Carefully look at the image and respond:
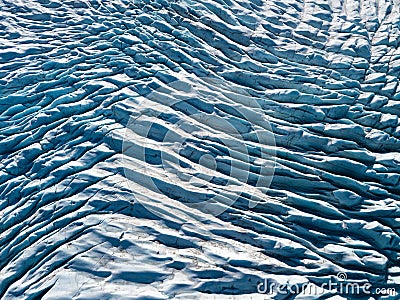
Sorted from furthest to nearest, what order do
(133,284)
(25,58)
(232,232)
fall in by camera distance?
(25,58) < (232,232) < (133,284)

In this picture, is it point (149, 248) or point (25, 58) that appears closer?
point (149, 248)

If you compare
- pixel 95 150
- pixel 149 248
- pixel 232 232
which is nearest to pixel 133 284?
pixel 149 248

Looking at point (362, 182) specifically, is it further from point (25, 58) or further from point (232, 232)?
point (25, 58)

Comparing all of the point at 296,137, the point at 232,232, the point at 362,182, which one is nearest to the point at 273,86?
the point at 296,137

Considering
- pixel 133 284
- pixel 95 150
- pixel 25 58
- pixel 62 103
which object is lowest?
pixel 133 284

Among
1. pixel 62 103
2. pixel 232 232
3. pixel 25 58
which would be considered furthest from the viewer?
pixel 25 58

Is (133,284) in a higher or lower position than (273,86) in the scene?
lower
